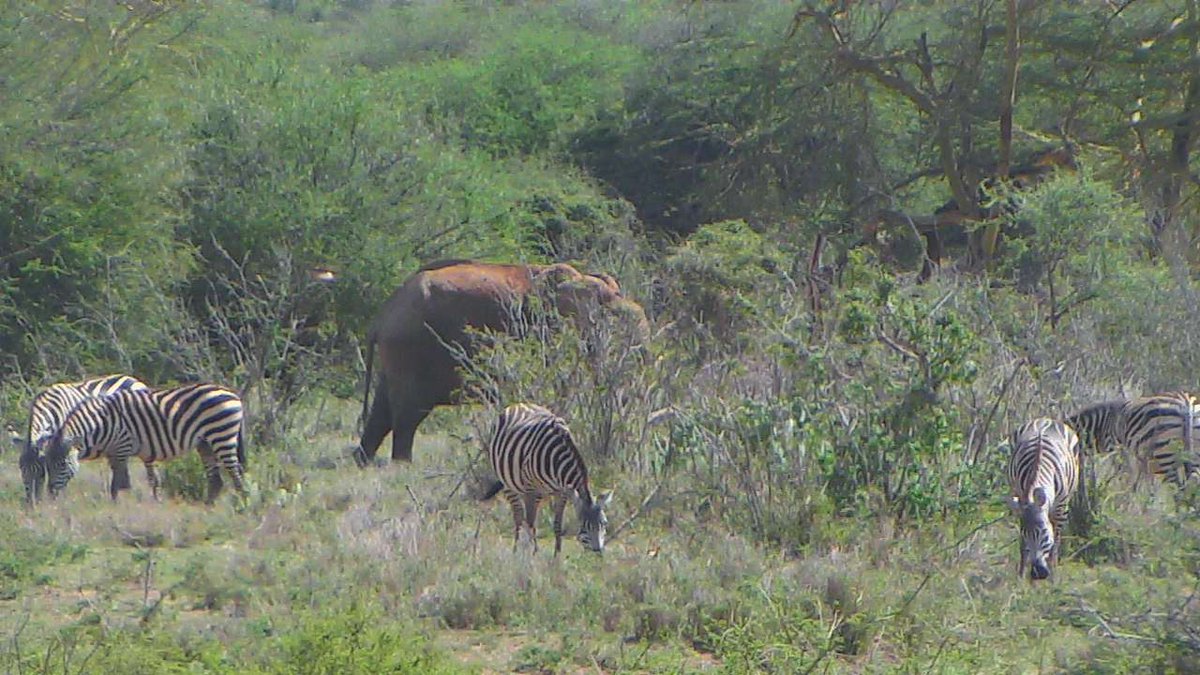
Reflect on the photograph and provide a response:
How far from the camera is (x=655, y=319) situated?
14.8m

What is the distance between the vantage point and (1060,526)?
359 inches

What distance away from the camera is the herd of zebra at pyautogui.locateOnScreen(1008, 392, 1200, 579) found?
829 centimetres

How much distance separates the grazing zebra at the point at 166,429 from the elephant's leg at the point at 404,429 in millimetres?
2395

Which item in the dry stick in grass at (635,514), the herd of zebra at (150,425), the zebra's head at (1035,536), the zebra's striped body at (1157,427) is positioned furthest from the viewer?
the herd of zebra at (150,425)

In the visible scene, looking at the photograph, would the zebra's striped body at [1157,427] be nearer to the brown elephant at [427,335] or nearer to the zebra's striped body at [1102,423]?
the zebra's striped body at [1102,423]

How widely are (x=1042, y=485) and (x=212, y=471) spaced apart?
19.0 feet

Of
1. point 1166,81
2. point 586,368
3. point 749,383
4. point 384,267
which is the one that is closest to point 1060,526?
point 749,383

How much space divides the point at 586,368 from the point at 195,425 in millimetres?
2725

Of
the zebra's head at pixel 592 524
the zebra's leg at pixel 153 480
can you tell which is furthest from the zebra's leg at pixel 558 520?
the zebra's leg at pixel 153 480

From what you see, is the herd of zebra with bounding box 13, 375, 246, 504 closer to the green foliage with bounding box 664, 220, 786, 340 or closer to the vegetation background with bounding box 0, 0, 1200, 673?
the vegetation background with bounding box 0, 0, 1200, 673

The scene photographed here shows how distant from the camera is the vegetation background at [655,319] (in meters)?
7.57

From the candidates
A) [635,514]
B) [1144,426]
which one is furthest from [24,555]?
[1144,426]

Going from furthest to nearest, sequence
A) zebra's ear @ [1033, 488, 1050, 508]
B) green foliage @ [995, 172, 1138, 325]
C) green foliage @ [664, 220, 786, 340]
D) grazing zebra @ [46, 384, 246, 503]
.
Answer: green foliage @ [995, 172, 1138, 325] → green foliage @ [664, 220, 786, 340] → grazing zebra @ [46, 384, 246, 503] → zebra's ear @ [1033, 488, 1050, 508]

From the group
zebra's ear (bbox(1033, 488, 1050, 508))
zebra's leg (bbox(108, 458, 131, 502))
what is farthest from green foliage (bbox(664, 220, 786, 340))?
zebra's ear (bbox(1033, 488, 1050, 508))
